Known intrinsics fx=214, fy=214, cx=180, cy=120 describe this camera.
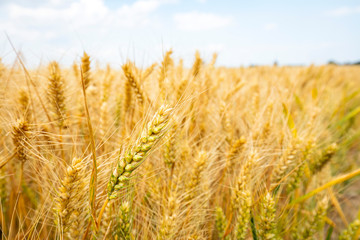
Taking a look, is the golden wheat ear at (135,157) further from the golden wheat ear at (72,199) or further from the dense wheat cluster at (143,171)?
the golden wheat ear at (72,199)

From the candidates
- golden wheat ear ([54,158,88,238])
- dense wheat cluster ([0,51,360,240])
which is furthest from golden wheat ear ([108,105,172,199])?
golden wheat ear ([54,158,88,238])

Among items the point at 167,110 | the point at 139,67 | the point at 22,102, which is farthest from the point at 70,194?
the point at 139,67

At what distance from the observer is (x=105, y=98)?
169cm

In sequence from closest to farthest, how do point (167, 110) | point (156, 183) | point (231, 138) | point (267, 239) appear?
point (167, 110)
point (267, 239)
point (156, 183)
point (231, 138)

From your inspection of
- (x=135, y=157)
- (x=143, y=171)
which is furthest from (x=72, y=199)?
(x=143, y=171)

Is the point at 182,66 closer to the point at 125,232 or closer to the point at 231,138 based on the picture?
the point at 231,138

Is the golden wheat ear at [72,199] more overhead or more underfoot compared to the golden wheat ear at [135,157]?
more underfoot

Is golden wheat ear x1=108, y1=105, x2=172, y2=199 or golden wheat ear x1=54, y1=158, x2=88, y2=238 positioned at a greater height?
golden wheat ear x1=108, y1=105, x2=172, y2=199

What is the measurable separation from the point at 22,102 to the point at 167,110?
1.00 m

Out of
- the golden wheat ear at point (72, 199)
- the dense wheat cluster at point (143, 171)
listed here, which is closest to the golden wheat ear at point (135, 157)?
the dense wheat cluster at point (143, 171)

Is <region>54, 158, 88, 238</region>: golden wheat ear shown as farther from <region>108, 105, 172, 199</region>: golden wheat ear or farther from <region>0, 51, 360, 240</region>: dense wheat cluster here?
<region>108, 105, 172, 199</region>: golden wheat ear

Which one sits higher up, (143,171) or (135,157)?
(135,157)

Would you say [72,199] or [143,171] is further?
[143,171]

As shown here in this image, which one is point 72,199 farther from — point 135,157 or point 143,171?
point 143,171
